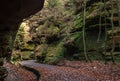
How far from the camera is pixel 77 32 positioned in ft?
88.8

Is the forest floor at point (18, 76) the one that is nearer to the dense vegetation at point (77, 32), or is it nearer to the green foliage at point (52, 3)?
the dense vegetation at point (77, 32)

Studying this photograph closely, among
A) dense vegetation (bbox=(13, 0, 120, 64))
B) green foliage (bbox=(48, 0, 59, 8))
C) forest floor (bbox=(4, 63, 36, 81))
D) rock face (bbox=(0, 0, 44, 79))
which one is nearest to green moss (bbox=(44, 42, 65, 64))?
dense vegetation (bbox=(13, 0, 120, 64))

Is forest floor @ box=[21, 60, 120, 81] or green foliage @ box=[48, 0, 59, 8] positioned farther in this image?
green foliage @ box=[48, 0, 59, 8]

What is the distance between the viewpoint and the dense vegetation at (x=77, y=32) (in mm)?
22453

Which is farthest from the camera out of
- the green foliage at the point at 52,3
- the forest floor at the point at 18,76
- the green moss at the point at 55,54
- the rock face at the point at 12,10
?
the green foliage at the point at 52,3

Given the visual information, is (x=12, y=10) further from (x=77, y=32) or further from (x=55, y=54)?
(x=77, y=32)

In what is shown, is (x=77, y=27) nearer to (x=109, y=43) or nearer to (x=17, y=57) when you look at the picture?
(x=109, y=43)

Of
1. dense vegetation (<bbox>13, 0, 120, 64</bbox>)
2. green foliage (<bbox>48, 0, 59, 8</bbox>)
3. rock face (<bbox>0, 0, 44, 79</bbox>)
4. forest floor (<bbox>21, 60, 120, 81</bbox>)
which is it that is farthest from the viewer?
green foliage (<bbox>48, 0, 59, 8</bbox>)

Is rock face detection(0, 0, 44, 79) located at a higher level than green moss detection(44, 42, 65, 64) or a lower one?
higher

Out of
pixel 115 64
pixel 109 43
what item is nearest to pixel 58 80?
pixel 115 64

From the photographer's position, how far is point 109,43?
2252 centimetres

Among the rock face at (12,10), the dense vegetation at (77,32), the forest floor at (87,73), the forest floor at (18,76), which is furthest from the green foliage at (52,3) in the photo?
the rock face at (12,10)

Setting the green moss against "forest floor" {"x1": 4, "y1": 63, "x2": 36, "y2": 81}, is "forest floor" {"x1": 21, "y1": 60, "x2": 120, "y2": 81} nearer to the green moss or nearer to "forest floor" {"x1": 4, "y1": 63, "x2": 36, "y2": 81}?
"forest floor" {"x1": 4, "y1": 63, "x2": 36, "y2": 81}

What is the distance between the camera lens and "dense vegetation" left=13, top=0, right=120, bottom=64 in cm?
2245
